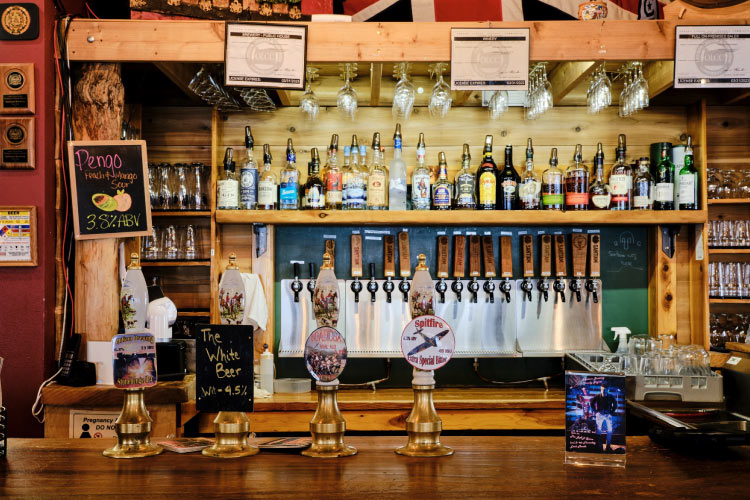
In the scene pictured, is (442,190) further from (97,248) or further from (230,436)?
(230,436)

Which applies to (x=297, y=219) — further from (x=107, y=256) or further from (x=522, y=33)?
(x=522, y=33)

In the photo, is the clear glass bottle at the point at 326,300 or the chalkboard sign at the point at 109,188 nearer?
the clear glass bottle at the point at 326,300

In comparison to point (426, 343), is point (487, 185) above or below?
above

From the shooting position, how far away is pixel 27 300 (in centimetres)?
294

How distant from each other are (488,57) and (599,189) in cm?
106

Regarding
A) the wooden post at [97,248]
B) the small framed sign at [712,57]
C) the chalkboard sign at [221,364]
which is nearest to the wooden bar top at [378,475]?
the chalkboard sign at [221,364]

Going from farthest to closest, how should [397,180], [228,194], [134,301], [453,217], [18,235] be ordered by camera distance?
[397,180]
[228,194]
[453,217]
[18,235]
[134,301]

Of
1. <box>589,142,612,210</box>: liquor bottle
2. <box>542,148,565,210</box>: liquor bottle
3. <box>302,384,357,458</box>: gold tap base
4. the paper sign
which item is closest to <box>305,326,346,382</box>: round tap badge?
<box>302,384,357,458</box>: gold tap base

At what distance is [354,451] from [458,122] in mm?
2568

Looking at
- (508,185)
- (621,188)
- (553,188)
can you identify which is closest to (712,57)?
(621,188)

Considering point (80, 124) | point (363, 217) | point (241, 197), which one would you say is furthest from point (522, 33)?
point (80, 124)

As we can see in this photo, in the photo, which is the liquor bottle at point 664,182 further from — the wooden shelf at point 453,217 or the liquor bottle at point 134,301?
the liquor bottle at point 134,301

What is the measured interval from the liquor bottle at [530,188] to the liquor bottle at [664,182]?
62cm

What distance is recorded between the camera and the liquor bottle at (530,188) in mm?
3588
